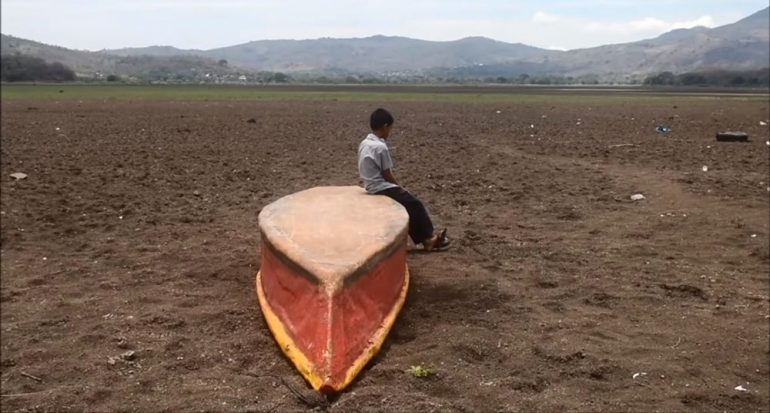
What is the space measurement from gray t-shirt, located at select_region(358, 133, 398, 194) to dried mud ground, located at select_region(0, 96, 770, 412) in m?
0.81

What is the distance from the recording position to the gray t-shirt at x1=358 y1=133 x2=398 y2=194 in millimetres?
6324

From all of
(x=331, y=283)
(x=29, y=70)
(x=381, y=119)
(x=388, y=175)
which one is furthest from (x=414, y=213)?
(x=29, y=70)

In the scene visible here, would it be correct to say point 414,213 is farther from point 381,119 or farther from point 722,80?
point 722,80

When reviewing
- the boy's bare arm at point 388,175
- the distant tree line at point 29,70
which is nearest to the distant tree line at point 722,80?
the distant tree line at point 29,70

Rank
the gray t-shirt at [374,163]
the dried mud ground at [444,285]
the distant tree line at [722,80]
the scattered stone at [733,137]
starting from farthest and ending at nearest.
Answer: the distant tree line at [722,80], the scattered stone at [733,137], the gray t-shirt at [374,163], the dried mud ground at [444,285]

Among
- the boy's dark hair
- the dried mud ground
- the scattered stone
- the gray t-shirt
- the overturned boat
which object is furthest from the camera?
the scattered stone

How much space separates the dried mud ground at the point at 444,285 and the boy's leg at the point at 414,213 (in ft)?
0.70

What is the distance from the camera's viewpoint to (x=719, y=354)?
4.68 metres

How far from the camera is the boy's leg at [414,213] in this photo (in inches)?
252

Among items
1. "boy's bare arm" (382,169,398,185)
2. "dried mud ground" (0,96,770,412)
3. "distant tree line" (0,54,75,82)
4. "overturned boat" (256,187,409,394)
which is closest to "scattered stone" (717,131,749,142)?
"dried mud ground" (0,96,770,412)

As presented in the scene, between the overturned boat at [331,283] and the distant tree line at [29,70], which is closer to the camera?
the overturned boat at [331,283]

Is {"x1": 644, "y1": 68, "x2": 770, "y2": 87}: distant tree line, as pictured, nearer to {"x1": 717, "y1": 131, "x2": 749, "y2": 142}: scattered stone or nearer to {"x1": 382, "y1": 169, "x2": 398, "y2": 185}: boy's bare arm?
{"x1": 717, "y1": 131, "x2": 749, "y2": 142}: scattered stone

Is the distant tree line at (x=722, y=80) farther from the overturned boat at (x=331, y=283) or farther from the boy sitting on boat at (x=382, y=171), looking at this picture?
the overturned boat at (x=331, y=283)

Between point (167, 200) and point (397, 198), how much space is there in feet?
13.7
